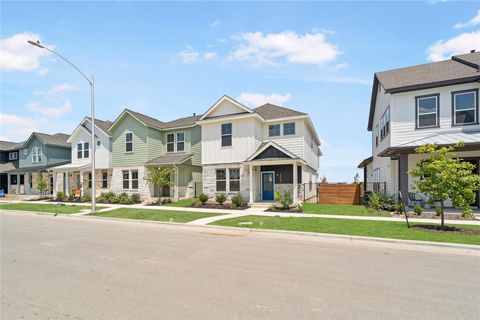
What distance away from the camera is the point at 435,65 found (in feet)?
61.6

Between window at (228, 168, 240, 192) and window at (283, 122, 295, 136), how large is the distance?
4.71 metres

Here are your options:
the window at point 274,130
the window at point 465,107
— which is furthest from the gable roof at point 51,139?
the window at point 465,107

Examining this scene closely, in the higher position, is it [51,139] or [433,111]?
[51,139]

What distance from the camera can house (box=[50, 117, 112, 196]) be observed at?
27000 millimetres

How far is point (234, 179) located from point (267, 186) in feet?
8.57

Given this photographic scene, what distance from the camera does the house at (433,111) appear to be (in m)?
15.4

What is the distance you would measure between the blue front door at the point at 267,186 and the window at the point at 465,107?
39.0 ft

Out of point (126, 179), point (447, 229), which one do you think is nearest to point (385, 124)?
point (447, 229)

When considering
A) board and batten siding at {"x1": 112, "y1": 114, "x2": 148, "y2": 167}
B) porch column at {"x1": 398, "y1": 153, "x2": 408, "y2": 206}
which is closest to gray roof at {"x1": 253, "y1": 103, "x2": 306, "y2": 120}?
porch column at {"x1": 398, "y1": 153, "x2": 408, "y2": 206}

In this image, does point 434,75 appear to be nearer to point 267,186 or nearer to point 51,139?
point 267,186

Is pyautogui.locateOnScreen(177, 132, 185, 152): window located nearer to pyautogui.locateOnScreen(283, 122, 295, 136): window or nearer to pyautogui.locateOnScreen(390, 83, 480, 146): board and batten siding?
pyautogui.locateOnScreen(283, 122, 295, 136): window

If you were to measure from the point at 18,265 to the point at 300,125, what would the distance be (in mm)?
18319

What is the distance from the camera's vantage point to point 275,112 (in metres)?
22.9

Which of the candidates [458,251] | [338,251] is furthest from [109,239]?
[458,251]
